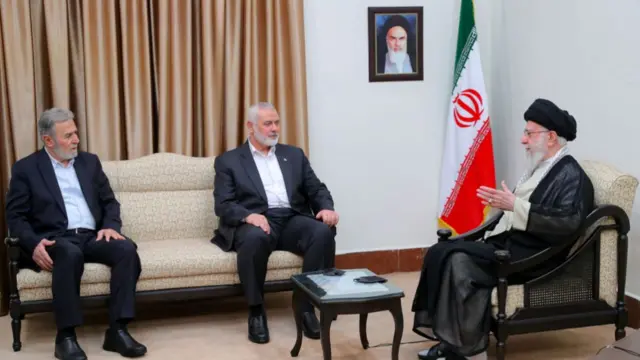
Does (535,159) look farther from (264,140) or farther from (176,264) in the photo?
(176,264)

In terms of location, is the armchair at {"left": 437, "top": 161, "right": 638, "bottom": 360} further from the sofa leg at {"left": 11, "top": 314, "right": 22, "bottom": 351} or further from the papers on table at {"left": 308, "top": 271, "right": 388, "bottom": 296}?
the sofa leg at {"left": 11, "top": 314, "right": 22, "bottom": 351}

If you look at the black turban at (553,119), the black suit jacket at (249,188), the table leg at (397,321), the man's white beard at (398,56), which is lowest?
the table leg at (397,321)

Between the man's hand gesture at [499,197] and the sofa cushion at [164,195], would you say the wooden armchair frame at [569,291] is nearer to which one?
the man's hand gesture at [499,197]

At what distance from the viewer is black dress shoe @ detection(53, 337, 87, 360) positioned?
3.54m

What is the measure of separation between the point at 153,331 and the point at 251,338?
0.57m

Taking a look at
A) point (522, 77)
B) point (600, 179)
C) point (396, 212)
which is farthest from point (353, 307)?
point (522, 77)

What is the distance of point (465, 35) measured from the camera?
485 cm

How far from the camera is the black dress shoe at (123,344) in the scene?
3604 millimetres

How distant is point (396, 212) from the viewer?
5.13 meters

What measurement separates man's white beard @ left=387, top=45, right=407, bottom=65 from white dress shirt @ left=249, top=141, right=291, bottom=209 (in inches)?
45.6

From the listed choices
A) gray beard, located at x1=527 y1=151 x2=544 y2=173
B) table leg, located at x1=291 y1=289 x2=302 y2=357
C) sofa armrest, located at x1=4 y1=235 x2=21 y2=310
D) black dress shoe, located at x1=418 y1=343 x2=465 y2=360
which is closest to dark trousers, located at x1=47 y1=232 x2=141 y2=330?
sofa armrest, located at x1=4 y1=235 x2=21 y2=310

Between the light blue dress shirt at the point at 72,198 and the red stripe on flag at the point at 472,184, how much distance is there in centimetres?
232

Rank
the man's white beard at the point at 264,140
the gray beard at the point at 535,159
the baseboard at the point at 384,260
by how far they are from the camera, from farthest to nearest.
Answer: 1. the baseboard at the point at 384,260
2. the man's white beard at the point at 264,140
3. the gray beard at the point at 535,159

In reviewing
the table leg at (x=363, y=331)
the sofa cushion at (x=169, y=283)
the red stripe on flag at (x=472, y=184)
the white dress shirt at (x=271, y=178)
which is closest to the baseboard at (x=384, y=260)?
the red stripe on flag at (x=472, y=184)
